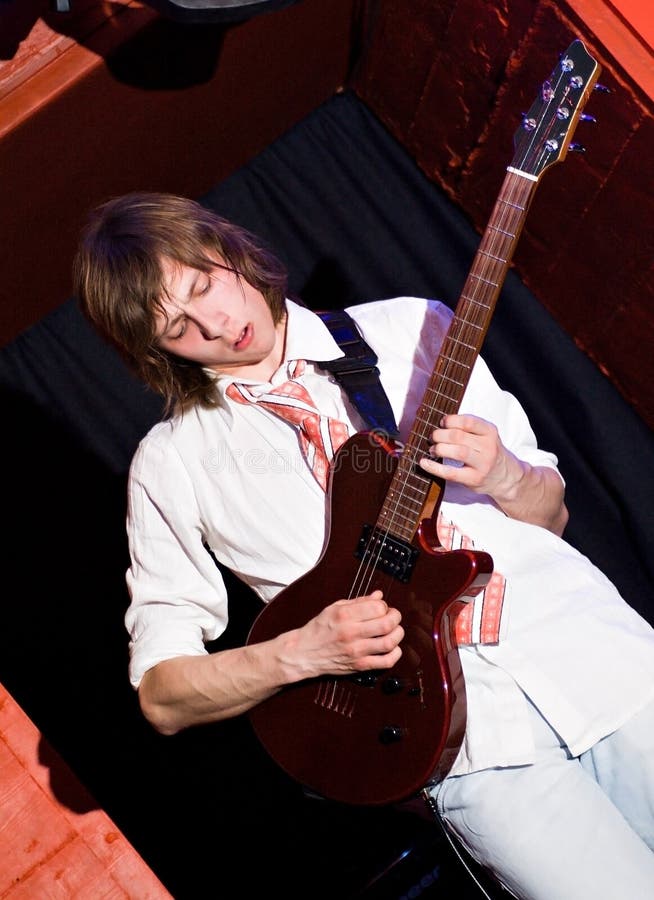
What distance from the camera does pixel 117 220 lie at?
161cm

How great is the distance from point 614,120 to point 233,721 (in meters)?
1.64

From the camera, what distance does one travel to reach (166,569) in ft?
5.34

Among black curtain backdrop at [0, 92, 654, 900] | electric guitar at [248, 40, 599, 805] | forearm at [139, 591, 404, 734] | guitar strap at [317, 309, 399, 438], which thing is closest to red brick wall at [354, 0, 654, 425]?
black curtain backdrop at [0, 92, 654, 900]

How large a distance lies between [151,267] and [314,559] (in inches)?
22.9

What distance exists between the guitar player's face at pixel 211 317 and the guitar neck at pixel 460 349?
1.09ft

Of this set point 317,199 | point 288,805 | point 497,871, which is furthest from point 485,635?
point 317,199

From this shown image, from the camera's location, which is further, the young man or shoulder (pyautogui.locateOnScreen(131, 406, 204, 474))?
shoulder (pyautogui.locateOnScreen(131, 406, 204, 474))

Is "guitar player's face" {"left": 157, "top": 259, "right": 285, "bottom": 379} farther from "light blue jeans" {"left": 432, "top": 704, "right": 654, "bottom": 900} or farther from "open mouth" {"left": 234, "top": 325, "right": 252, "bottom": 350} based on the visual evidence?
"light blue jeans" {"left": 432, "top": 704, "right": 654, "bottom": 900}

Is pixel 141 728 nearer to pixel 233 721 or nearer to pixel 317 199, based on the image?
pixel 233 721

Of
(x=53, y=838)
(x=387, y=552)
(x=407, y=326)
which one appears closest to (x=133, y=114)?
(x=407, y=326)

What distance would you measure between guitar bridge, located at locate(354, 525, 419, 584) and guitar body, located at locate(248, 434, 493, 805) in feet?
0.03

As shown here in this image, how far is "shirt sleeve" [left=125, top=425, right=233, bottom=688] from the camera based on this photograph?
1.60 m

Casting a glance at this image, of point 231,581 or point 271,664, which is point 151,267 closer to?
point 271,664

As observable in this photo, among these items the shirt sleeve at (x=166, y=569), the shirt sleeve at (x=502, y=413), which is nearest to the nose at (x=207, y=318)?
the shirt sleeve at (x=166, y=569)
